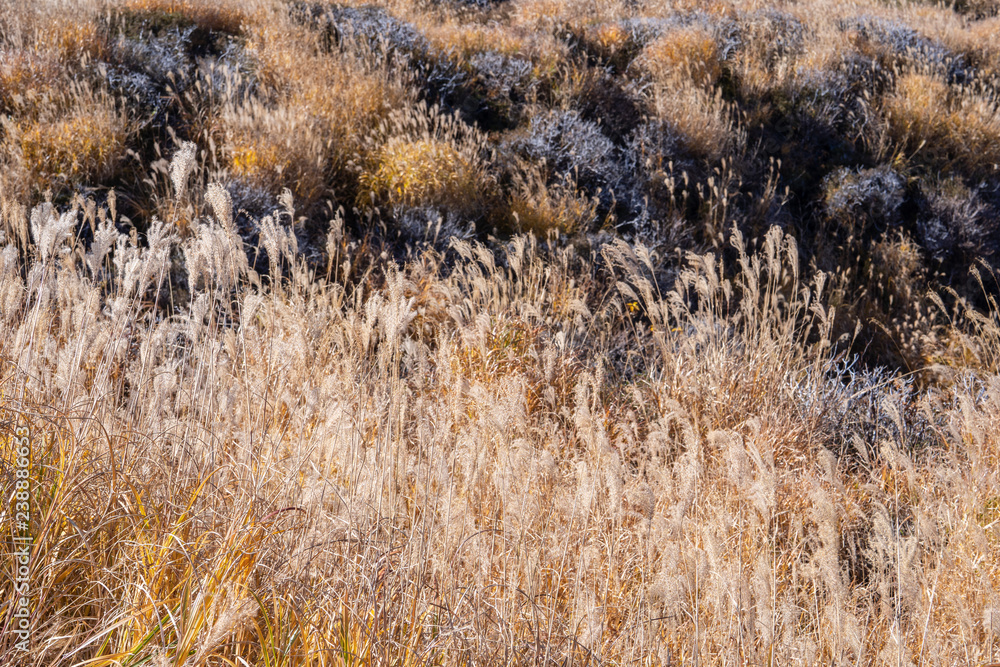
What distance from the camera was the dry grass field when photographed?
1776mm

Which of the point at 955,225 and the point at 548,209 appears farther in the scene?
the point at 955,225

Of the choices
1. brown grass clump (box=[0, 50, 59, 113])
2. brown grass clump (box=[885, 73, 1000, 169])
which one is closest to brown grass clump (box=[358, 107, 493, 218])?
brown grass clump (box=[0, 50, 59, 113])

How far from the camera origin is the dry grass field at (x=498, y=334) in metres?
1.78

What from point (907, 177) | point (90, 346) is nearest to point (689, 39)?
point (907, 177)

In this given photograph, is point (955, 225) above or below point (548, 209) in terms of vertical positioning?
below

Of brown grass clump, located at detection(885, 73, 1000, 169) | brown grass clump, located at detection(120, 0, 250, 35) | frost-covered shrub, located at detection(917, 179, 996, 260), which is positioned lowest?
frost-covered shrub, located at detection(917, 179, 996, 260)

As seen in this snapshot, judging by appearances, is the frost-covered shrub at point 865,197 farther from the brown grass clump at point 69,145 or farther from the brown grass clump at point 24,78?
the brown grass clump at point 24,78

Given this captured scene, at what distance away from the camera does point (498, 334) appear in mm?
4133

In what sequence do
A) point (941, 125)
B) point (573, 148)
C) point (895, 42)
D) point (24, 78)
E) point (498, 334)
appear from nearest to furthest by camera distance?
point (498, 334) → point (24, 78) → point (573, 148) → point (941, 125) → point (895, 42)

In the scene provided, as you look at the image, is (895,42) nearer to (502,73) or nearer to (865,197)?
(865,197)

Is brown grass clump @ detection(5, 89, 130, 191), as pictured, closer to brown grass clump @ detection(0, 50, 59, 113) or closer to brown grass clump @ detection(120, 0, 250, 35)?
brown grass clump @ detection(0, 50, 59, 113)

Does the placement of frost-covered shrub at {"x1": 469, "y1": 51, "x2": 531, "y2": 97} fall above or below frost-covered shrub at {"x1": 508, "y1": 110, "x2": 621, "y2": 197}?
above

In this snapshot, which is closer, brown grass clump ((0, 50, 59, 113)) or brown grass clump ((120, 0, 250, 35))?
brown grass clump ((0, 50, 59, 113))

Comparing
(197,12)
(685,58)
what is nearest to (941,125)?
(685,58)
